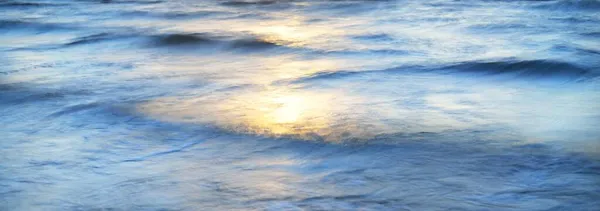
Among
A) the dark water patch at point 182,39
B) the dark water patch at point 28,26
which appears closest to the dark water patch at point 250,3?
the dark water patch at point 28,26

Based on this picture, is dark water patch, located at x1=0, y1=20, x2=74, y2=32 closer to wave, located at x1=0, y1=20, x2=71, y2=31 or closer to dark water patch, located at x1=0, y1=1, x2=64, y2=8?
wave, located at x1=0, y1=20, x2=71, y2=31

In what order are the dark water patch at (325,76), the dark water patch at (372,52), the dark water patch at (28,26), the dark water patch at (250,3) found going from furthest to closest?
the dark water patch at (250,3) < the dark water patch at (28,26) < the dark water patch at (372,52) < the dark water patch at (325,76)

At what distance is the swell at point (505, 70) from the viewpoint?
5730 millimetres

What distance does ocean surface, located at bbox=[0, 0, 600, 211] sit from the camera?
329 centimetres

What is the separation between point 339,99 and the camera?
4.97 metres

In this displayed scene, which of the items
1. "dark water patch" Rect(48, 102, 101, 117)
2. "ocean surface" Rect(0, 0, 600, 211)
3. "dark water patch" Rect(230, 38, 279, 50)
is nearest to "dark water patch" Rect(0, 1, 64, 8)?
"ocean surface" Rect(0, 0, 600, 211)

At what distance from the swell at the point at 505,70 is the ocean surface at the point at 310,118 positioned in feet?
0.07

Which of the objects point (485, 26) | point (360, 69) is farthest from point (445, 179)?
point (485, 26)

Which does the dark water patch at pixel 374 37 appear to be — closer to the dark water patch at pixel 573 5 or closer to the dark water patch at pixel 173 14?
the dark water patch at pixel 573 5

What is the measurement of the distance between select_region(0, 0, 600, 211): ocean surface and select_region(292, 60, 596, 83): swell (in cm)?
2

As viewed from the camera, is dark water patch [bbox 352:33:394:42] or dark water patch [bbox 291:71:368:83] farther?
dark water patch [bbox 352:33:394:42]

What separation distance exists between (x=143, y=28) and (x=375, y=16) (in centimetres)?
243

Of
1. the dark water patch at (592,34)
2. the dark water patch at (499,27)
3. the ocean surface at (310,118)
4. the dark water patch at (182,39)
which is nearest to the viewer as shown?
the ocean surface at (310,118)

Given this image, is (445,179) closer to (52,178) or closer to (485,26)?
(52,178)
